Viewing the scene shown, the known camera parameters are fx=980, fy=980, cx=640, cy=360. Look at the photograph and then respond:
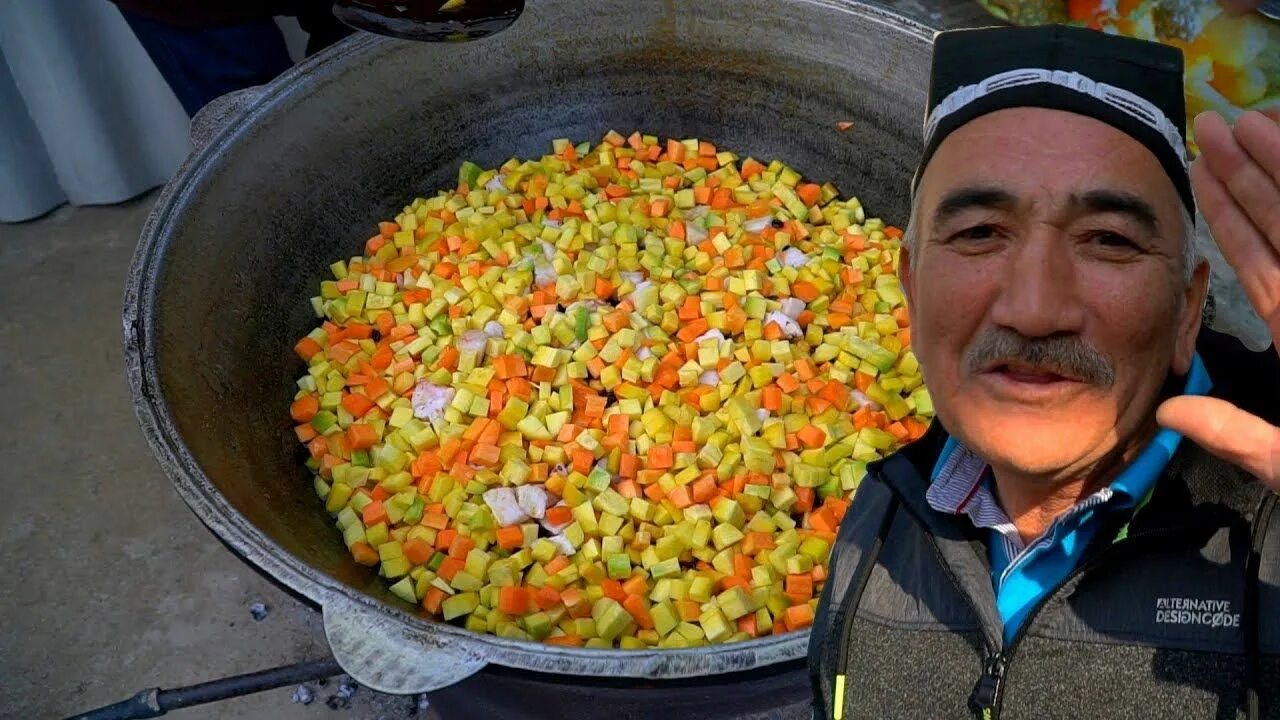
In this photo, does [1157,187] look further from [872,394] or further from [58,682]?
[58,682]

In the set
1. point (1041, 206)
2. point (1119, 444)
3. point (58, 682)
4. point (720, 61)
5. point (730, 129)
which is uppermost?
point (1041, 206)

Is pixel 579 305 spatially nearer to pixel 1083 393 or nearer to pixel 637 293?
pixel 637 293

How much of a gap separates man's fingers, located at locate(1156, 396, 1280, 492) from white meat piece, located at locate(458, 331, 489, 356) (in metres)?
2.37

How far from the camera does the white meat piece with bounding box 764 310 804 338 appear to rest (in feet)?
10.2

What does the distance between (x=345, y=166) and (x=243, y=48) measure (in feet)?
3.38

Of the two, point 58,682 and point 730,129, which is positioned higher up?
point 730,129

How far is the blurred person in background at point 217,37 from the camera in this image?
356cm

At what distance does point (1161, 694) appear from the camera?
1.24 meters

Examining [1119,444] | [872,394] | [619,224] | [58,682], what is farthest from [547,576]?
[58,682]

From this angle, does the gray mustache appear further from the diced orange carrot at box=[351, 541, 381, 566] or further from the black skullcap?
the diced orange carrot at box=[351, 541, 381, 566]

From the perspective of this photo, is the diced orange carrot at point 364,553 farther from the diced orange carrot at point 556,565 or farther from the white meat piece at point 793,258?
the white meat piece at point 793,258

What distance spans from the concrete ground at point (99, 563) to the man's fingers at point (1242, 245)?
268 cm

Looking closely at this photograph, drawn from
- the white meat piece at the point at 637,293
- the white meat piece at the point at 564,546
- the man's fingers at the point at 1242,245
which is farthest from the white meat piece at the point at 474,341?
the man's fingers at the point at 1242,245

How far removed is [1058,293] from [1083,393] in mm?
127
